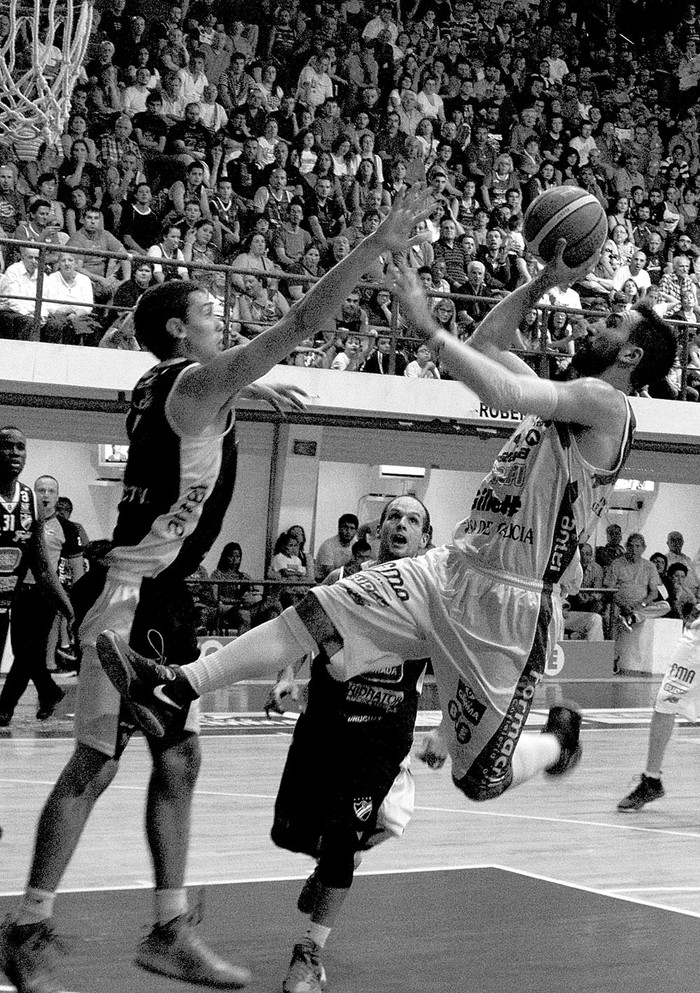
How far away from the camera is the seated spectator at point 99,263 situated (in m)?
12.8

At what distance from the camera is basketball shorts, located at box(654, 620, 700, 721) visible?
7668mm

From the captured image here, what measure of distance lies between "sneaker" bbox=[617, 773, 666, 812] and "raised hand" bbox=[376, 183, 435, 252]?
15.6ft

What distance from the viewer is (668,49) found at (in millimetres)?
23000

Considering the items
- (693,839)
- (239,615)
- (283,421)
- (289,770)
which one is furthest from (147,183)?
(289,770)

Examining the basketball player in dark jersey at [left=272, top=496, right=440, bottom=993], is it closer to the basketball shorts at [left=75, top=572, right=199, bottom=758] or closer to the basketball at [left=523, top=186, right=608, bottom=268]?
the basketball shorts at [left=75, top=572, right=199, bottom=758]

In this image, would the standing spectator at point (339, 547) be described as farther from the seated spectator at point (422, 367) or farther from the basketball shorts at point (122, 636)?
the basketball shorts at point (122, 636)

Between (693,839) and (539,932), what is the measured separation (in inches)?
100

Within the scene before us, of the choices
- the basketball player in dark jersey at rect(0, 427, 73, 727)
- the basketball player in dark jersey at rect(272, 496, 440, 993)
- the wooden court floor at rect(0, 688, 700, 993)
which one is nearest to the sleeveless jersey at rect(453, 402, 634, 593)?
the basketball player in dark jersey at rect(272, 496, 440, 993)

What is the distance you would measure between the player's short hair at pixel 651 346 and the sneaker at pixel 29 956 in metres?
2.43

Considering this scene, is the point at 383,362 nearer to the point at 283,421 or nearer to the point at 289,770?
the point at 283,421

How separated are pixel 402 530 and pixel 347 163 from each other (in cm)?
1175

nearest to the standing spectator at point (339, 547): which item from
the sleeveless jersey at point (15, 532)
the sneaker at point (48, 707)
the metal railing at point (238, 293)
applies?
the metal railing at point (238, 293)

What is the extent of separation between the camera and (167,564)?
4012 mm

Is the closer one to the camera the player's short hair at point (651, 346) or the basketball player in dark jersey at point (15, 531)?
the player's short hair at point (651, 346)
